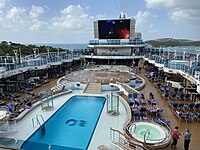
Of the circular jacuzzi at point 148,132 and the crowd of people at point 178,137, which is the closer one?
the crowd of people at point 178,137

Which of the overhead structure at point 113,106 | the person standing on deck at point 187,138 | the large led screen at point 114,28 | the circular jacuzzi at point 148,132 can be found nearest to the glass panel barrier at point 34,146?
the circular jacuzzi at point 148,132

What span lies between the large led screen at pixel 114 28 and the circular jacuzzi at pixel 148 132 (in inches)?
791

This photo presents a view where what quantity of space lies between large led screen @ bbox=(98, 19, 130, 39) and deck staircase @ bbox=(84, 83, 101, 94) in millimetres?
14118

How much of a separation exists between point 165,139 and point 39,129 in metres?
5.65

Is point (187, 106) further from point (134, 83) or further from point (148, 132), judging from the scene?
point (134, 83)

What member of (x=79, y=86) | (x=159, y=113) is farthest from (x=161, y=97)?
(x=79, y=86)

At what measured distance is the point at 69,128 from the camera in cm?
851

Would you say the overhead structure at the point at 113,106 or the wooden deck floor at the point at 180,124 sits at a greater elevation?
the overhead structure at the point at 113,106

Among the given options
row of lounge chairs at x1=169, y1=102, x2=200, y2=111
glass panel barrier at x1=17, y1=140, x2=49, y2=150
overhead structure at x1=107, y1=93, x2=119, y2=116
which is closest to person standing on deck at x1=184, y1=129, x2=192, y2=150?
overhead structure at x1=107, y1=93, x2=119, y2=116

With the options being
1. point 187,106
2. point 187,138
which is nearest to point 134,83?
point 187,106

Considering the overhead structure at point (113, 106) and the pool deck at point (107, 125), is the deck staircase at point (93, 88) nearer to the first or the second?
the pool deck at point (107, 125)

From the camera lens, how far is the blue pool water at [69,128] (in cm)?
712

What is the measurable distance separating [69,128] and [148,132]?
3909 millimetres

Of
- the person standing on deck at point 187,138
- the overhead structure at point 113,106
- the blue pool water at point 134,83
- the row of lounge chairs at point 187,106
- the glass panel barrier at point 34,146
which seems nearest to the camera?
the person standing on deck at point 187,138
